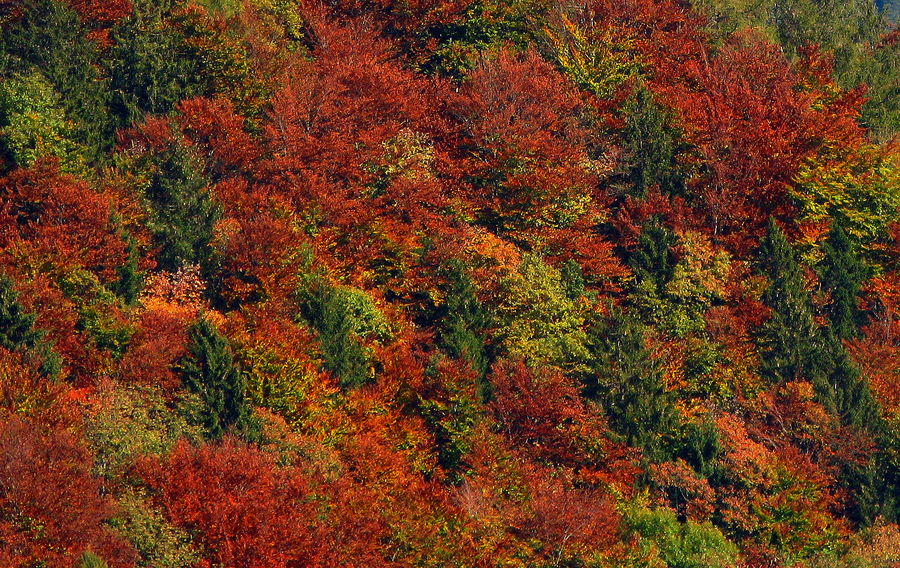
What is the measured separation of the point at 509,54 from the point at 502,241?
51.2 feet

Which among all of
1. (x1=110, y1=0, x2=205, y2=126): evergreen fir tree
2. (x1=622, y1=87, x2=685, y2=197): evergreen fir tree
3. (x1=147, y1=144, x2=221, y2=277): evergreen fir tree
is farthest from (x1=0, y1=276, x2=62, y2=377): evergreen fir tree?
(x1=622, y1=87, x2=685, y2=197): evergreen fir tree

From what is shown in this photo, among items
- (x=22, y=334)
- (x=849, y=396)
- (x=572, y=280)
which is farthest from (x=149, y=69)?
(x=849, y=396)

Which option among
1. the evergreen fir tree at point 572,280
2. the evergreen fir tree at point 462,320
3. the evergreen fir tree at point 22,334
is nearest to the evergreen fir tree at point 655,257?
the evergreen fir tree at point 572,280

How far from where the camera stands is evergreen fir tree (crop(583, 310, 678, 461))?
69.5 m

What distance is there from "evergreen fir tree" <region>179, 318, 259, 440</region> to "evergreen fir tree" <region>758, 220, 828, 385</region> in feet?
82.2

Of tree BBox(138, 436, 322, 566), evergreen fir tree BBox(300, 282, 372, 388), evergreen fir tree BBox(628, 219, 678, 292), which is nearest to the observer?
tree BBox(138, 436, 322, 566)

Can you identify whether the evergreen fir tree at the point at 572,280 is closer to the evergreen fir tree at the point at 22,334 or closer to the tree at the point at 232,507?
the tree at the point at 232,507

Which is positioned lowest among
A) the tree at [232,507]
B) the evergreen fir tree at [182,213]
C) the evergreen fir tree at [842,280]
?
the evergreen fir tree at [842,280]

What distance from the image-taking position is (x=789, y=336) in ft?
243

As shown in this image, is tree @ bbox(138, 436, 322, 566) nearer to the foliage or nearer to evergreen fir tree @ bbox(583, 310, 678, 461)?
the foliage

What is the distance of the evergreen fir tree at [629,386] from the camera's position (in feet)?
228

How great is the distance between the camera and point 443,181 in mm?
80375

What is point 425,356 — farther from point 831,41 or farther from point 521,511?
point 831,41

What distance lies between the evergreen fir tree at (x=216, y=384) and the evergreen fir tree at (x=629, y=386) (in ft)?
53.2
